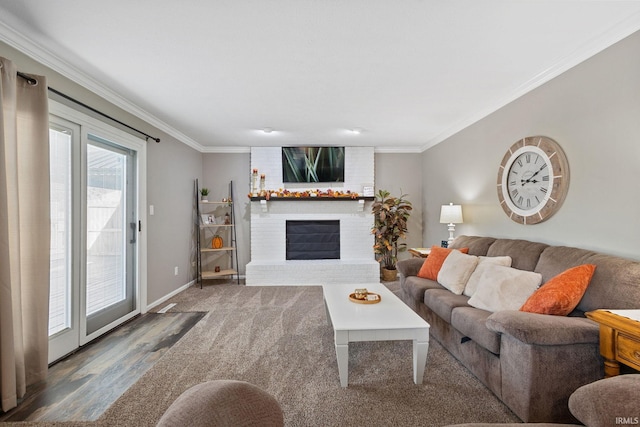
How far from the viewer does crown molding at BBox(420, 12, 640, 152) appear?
1.93 meters

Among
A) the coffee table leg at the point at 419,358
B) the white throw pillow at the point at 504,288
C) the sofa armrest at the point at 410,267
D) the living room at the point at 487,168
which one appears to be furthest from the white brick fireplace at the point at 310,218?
the coffee table leg at the point at 419,358

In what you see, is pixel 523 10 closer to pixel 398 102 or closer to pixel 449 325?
pixel 398 102

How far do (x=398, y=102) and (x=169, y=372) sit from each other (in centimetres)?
332

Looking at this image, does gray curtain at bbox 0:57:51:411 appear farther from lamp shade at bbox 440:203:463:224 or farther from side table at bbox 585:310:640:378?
lamp shade at bbox 440:203:463:224

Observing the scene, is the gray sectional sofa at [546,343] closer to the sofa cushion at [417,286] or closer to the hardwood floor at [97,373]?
the sofa cushion at [417,286]

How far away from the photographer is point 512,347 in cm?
170

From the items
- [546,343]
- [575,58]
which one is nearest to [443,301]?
[546,343]

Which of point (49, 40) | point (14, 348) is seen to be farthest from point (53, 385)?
point (49, 40)

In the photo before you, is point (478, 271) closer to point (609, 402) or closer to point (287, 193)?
point (609, 402)

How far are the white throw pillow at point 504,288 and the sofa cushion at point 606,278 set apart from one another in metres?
0.17

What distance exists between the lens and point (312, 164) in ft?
17.6

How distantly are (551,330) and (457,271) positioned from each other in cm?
127

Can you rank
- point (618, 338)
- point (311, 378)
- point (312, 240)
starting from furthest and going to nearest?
point (312, 240) < point (311, 378) < point (618, 338)

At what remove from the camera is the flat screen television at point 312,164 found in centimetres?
536
